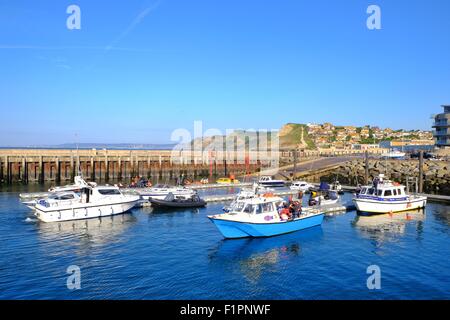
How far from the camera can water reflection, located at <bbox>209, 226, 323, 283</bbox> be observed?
23275 millimetres

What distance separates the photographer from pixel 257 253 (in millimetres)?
26453

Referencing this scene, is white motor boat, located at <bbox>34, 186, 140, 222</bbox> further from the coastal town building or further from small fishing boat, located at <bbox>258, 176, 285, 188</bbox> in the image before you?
the coastal town building

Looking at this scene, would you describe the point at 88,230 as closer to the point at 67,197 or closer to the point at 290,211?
the point at 67,197

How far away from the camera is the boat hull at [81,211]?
34656 millimetres

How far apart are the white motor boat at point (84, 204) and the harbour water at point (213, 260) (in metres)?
1.10

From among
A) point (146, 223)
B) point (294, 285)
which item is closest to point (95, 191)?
point (146, 223)

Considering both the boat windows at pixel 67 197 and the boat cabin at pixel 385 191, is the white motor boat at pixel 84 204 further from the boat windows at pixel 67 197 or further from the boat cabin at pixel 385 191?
the boat cabin at pixel 385 191

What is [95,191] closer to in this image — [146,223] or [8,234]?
[146,223]

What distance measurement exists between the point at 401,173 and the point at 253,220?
41.1m

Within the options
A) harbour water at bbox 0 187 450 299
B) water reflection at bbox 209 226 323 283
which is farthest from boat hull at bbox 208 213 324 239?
harbour water at bbox 0 187 450 299

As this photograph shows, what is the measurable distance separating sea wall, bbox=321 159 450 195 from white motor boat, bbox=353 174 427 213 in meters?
13.4

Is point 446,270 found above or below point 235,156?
below
